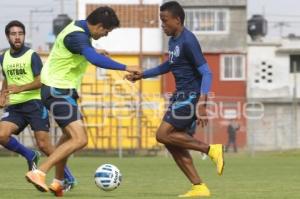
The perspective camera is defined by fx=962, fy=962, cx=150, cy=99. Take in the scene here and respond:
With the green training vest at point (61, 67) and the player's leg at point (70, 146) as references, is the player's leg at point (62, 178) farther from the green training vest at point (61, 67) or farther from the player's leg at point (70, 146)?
the green training vest at point (61, 67)

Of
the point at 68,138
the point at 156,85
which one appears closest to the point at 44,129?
the point at 68,138

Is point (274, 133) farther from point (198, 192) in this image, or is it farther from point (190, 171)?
point (198, 192)

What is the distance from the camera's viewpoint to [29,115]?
1323 centimetres

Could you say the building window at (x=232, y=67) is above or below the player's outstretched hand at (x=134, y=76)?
below

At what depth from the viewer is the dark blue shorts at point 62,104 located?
1095 cm

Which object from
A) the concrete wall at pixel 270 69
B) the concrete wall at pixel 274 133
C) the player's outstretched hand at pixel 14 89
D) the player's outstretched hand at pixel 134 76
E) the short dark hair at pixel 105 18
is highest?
the short dark hair at pixel 105 18

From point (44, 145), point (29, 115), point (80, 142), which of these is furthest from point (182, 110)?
point (29, 115)

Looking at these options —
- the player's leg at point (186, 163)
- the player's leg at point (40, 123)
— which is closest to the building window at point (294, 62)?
the player's leg at point (40, 123)

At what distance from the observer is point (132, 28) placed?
6281cm

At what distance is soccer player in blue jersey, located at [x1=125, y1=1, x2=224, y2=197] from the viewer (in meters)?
11.3

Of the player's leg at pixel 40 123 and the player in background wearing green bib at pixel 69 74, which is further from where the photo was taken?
the player's leg at pixel 40 123

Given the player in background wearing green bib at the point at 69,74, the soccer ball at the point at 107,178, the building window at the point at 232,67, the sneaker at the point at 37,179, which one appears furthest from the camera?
the building window at the point at 232,67

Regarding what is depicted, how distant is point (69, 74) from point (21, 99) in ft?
7.73

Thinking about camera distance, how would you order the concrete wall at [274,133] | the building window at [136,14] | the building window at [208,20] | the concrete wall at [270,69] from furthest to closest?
the concrete wall at [270,69] → the building window at [208,20] → the building window at [136,14] → the concrete wall at [274,133]
